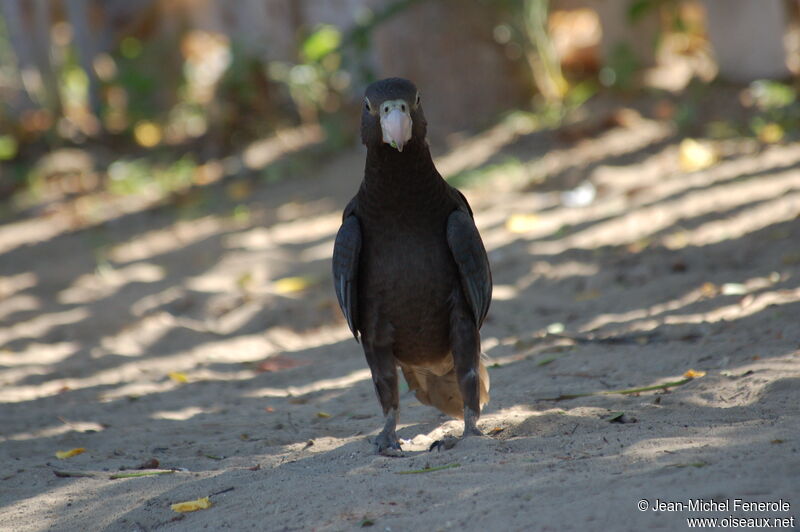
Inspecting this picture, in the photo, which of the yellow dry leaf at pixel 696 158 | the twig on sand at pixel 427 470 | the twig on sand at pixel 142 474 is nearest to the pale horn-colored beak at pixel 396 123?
the twig on sand at pixel 427 470

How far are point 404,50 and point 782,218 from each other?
492 centimetres

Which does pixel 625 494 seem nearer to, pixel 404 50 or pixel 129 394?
pixel 129 394

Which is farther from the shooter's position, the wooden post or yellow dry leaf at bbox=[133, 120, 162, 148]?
yellow dry leaf at bbox=[133, 120, 162, 148]

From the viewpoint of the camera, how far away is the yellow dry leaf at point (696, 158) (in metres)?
7.69

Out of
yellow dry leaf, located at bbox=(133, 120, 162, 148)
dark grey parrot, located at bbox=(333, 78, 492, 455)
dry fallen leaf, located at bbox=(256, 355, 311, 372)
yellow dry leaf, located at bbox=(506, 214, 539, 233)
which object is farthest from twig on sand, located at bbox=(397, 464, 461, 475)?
yellow dry leaf, located at bbox=(133, 120, 162, 148)

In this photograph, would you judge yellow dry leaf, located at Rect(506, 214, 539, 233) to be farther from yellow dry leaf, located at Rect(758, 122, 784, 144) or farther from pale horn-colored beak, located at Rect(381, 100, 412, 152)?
pale horn-colored beak, located at Rect(381, 100, 412, 152)

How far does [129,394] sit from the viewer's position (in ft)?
17.5

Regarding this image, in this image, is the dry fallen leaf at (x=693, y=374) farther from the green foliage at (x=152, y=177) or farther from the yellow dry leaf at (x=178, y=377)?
the green foliage at (x=152, y=177)

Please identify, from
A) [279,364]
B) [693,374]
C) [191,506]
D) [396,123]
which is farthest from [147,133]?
[191,506]

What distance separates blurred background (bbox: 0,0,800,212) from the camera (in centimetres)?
889

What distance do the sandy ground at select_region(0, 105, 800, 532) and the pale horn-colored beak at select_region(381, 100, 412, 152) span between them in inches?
48.7

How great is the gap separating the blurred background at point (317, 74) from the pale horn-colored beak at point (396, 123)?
4.90 meters

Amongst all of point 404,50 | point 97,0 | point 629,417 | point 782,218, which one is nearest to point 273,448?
point 629,417

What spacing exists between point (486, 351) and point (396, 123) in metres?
2.27
